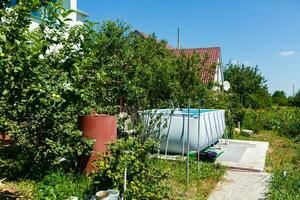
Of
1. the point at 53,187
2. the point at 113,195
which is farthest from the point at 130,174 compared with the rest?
the point at 53,187

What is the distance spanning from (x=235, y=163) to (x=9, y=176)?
6.50m

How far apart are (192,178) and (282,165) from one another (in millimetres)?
3695

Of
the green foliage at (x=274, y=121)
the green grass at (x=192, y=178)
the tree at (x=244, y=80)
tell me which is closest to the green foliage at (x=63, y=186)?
the green grass at (x=192, y=178)

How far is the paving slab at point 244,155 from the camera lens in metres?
10.4

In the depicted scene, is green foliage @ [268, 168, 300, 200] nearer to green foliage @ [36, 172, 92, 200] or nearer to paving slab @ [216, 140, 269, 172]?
paving slab @ [216, 140, 269, 172]

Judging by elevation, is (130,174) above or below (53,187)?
above

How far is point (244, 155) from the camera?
1220 centimetres

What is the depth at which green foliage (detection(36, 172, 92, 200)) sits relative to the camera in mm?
6113

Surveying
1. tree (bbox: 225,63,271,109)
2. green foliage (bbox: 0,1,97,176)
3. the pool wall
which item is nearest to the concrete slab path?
the pool wall

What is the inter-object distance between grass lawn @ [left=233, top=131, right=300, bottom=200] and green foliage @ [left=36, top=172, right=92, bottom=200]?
378 centimetres

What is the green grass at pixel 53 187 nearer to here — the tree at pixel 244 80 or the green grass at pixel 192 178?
the green grass at pixel 192 178

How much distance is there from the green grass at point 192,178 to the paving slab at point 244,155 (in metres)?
0.99

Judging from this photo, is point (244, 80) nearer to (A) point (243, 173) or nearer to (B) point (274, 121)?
(B) point (274, 121)

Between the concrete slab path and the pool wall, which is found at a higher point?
the pool wall
